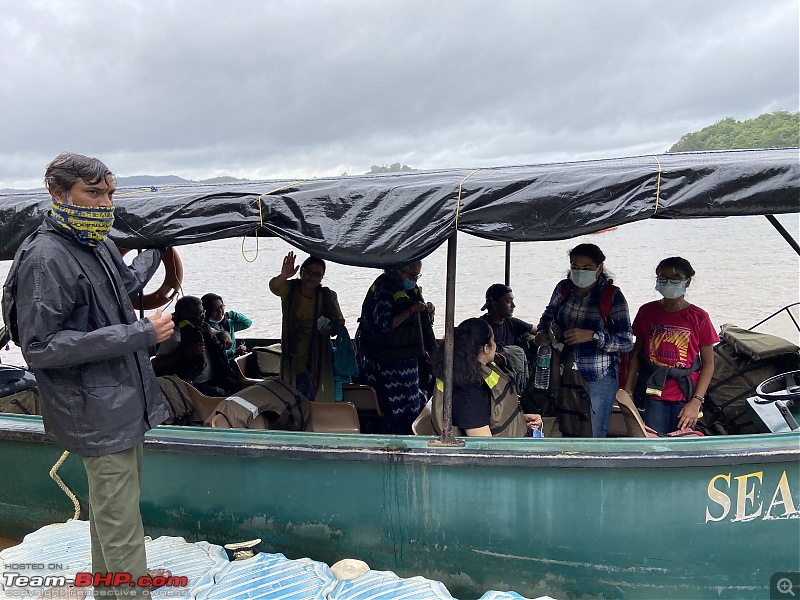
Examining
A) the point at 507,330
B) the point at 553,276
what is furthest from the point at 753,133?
the point at 507,330

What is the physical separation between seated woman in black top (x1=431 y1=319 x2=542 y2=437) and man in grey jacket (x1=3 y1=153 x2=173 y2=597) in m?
1.36

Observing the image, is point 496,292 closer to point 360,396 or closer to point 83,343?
point 360,396

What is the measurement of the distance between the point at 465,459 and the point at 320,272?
2072mm

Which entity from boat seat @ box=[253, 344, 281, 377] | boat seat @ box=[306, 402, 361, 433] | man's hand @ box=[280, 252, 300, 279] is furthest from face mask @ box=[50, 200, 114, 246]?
boat seat @ box=[253, 344, 281, 377]

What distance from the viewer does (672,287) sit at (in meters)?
3.38

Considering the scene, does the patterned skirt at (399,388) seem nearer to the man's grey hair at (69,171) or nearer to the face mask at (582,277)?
the face mask at (582,277)

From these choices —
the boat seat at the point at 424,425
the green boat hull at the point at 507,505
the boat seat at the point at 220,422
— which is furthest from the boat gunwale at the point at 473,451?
the boat seat at the point at 424,425

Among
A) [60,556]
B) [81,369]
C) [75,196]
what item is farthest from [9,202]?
[60,556]

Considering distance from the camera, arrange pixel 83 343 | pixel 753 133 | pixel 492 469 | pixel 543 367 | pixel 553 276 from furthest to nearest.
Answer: pixel 753 133, pixel 553 276, pixel 543 367, pixel 492 469, pixel 83 343

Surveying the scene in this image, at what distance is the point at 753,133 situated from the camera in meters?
30.3

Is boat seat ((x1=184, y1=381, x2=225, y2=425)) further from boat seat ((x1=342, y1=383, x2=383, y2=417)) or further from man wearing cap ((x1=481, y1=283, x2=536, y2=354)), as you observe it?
man wearing cap ((x1=481, y1=283, x2=536, y2=354))

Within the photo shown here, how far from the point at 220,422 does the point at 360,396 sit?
1498 millimetres

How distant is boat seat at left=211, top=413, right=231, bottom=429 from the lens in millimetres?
3428

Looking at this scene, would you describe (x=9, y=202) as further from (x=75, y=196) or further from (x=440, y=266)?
(x=440, y=266)
